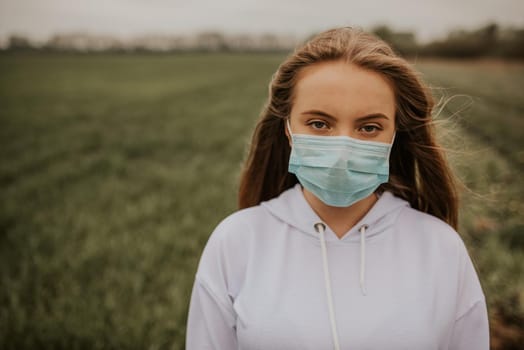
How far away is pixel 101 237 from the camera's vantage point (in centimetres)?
483

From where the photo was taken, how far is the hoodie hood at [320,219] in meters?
1.73

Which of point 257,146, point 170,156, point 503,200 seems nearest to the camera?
point 257,146

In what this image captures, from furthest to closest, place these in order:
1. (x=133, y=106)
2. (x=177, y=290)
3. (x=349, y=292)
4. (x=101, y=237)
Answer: (x=133, y=106), (x=101, y=237), (x=177, y=290), (x=349, y=292)

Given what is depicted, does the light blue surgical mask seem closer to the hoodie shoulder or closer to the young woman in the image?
the young woman

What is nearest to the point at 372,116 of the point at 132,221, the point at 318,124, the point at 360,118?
the point at 360,118

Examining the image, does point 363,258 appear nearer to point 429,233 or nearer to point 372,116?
point 429,233

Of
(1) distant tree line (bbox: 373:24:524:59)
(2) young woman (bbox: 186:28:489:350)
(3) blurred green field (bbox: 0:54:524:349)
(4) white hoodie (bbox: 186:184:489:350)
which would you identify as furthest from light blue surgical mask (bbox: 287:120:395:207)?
(1) distant tree line (bbox: 373:24:524:59)

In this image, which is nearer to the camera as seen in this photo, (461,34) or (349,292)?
(349,292)

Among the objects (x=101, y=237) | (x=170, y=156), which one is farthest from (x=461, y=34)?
(x=101, y=237)

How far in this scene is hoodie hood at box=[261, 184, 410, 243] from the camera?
1729 mm

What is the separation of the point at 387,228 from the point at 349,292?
320mm

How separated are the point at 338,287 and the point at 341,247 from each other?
17 centimetres

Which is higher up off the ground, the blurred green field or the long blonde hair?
the long blonde hair

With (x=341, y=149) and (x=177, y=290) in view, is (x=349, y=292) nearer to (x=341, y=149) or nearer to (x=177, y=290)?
(x=341, y=149)
